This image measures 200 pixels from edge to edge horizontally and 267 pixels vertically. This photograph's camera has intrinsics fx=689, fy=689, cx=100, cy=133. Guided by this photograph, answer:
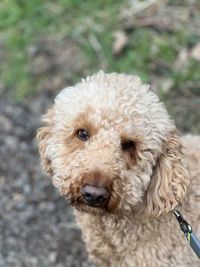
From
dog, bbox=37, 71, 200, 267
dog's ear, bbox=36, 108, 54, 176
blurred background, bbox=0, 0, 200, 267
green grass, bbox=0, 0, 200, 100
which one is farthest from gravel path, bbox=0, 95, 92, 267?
dog's ear, bbox=36, 108, 54, 176

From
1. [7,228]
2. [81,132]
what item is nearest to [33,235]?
[7,228]

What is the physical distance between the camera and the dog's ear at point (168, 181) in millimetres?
3432

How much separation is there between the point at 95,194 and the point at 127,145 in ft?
1.22

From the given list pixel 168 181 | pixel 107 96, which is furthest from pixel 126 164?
pixel 107 96

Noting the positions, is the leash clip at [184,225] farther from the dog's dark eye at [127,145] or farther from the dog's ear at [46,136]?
the dog's ear at [46,136]

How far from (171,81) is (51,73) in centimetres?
100

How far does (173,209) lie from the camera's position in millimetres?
3482

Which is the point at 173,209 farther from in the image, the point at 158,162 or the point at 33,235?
the point at 33,235

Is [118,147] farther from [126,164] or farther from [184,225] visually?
[184,225]

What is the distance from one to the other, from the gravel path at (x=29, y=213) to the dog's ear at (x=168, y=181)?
3.73ft

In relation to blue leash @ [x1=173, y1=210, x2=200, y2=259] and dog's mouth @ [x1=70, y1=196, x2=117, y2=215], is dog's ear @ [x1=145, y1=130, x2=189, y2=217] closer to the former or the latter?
blue leash @ [x1=173, y1=210, x2=200, y2=259]

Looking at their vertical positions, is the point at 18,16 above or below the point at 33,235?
above

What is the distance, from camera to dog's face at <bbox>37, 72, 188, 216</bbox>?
3.33 meters

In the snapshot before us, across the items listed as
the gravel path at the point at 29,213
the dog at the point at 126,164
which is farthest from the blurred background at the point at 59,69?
the dog at the point at 126,164
